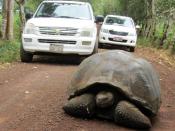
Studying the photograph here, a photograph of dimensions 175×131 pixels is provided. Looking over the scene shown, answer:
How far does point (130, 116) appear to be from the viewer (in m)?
7.07

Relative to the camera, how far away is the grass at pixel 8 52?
49.1ft

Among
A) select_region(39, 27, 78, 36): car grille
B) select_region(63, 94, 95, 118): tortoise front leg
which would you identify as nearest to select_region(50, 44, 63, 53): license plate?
select_region(39, 27, 78, 36): car grille

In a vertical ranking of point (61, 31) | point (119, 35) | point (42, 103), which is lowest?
point (119, 35)

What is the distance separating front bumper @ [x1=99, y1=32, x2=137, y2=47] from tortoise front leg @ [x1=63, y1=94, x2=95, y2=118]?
16032 mm

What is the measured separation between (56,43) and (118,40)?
9.46 meters

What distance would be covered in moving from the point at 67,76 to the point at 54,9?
166 inches

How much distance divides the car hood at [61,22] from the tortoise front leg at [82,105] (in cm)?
A: 709

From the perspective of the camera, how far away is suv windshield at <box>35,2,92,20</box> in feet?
50.0

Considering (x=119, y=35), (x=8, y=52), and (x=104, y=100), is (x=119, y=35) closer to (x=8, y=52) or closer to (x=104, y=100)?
(x=8, y=52)

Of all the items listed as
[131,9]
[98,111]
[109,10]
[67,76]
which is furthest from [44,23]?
[109,10]

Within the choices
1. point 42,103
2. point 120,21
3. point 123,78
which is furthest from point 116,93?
point 120,21

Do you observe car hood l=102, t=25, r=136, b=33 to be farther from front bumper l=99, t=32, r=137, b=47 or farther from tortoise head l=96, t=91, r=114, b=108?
tortoise head l=96, t=91, r=114, b=108

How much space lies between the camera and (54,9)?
15.5 m

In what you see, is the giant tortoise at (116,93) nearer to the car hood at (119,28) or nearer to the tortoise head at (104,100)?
the tortoise head at (104,100)
